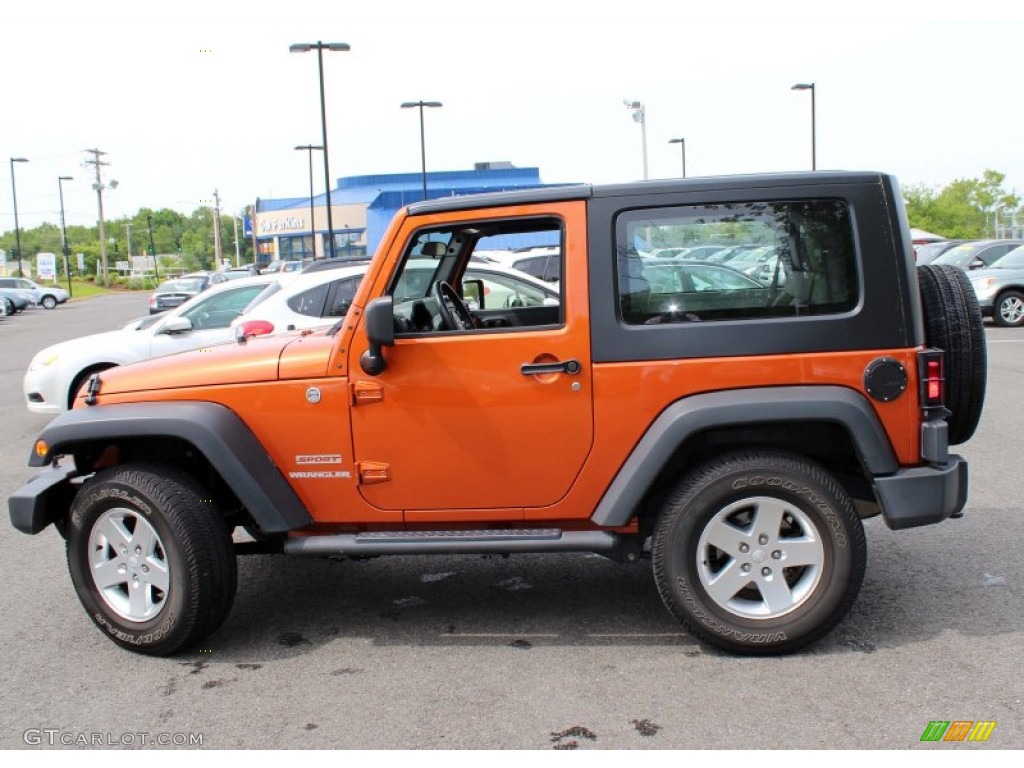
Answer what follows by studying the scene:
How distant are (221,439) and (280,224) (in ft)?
290

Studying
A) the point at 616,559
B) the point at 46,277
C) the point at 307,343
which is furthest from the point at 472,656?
the point at 46,277

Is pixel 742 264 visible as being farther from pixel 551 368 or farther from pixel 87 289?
pixel 87 289

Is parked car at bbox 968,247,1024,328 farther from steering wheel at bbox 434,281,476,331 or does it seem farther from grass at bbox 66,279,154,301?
grass at bbox 66,279,154,301

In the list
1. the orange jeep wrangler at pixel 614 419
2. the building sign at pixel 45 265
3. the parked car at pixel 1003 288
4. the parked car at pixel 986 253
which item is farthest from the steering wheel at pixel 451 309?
the building sign at pixel 45 265

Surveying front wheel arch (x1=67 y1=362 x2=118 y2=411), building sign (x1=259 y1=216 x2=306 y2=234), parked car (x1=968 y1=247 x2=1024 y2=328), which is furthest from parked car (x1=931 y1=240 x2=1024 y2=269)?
building sign (x1=259 y1=216 x2=306 y2=234)

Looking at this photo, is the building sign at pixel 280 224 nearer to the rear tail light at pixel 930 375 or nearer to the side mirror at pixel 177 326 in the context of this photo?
the side mirror at pixel 177 326

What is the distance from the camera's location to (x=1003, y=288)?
1922cm

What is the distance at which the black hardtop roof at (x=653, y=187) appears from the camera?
171 inches

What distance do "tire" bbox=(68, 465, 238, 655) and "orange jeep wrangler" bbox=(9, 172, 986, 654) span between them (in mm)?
10

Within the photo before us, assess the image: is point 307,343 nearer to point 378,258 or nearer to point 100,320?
point 378,258

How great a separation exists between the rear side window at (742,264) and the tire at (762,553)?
67 centimetres

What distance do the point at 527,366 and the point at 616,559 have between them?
97 centimetres

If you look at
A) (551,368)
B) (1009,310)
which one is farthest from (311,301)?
(1009,310)

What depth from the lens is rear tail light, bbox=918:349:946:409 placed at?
4.28 meters
